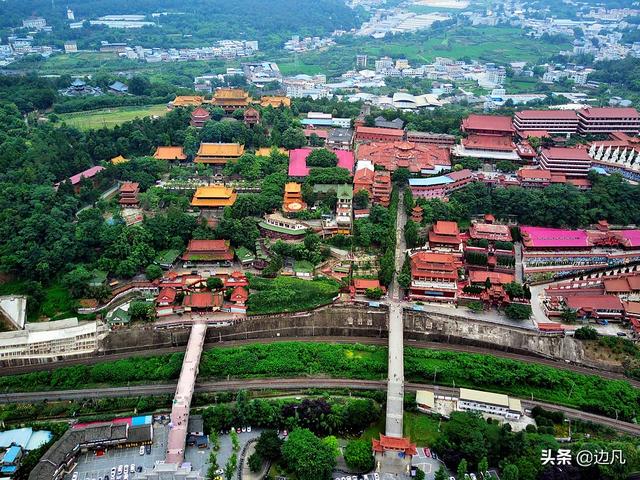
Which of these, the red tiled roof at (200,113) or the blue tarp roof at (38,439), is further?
the red tiled roof at (200,113)

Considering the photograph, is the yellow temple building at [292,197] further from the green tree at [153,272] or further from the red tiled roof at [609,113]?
the red tiled roof at [609,113]

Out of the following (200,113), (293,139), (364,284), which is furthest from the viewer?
(200,113)

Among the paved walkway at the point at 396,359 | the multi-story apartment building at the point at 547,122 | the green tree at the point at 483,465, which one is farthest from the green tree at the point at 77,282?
the multi-story apartment building at the point at 547,122

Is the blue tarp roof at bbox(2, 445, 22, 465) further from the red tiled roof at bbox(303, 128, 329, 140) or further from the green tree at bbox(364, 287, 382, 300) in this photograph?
the red tiled roof at bbox(303, 128, 329, 140)

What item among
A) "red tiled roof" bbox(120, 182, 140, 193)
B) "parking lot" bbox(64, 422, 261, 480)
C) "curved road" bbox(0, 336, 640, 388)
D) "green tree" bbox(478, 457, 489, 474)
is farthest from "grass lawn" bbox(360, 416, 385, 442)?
"red tiled roof" bbox(120, 182, 140, 193)

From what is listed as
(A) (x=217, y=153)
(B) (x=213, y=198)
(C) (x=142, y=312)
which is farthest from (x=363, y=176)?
(C) (x=142, y=312)

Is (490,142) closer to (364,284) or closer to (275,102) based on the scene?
(364,284)
